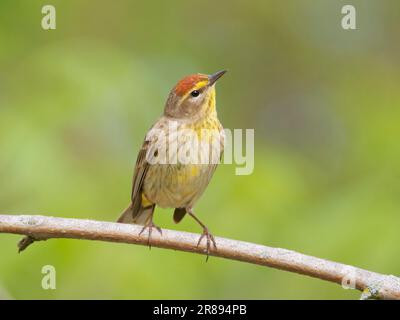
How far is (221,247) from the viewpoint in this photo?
4.95 meters

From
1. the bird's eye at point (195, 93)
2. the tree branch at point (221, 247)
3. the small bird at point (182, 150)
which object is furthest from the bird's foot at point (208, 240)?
the bird's eye at point (195, 93)

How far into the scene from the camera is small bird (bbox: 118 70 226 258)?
6.18m

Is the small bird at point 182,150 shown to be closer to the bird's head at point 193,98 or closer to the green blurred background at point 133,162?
the bird's head at point 193,98

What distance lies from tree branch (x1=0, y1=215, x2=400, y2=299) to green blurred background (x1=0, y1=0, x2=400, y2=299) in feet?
1.90

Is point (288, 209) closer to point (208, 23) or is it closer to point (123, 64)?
point (123, 64)

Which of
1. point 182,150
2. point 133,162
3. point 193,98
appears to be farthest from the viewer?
point 133,162

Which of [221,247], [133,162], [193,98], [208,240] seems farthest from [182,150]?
[221,247]

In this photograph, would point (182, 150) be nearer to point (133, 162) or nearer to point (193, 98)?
point (193, 98)

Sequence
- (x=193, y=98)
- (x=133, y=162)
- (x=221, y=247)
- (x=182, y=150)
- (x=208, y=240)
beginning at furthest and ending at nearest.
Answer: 1. (x=133, y=162)
2. (x=193, y=98)
3. (x=182, y=150)
4. (x=208, y=240)
5. (x=221, y=247)

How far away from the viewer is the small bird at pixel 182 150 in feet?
20.3

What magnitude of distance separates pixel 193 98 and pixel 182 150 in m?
0.47

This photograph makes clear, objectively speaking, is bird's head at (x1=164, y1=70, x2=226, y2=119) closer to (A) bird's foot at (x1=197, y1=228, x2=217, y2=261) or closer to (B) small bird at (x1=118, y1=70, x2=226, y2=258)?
(B) small bird at (x1=118, y1=70, x2=226, y2=258)

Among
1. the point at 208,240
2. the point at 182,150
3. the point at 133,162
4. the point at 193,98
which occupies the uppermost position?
the point at 193,98

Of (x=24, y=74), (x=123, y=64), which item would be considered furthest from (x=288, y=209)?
(x=24, y=74)
